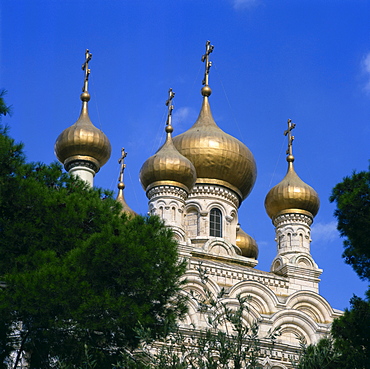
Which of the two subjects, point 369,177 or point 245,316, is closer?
point 369,177

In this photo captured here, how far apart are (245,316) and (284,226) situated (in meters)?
4.08

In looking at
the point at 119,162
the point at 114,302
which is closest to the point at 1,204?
the point at 114,302

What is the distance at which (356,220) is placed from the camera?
43.5ft

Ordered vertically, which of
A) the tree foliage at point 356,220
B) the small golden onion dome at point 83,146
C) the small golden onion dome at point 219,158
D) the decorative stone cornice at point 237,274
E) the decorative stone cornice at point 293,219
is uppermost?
the small golden onion dome at point 219,158

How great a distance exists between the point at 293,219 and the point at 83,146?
21.6 feet

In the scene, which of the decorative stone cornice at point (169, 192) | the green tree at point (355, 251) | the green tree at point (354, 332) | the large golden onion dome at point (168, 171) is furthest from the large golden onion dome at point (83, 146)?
the green tree at point (354, 332)

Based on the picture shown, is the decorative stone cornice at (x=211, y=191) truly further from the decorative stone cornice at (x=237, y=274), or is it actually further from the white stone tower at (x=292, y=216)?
the decorative stone cornice at (x=237, y=274)

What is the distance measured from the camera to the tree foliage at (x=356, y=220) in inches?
520

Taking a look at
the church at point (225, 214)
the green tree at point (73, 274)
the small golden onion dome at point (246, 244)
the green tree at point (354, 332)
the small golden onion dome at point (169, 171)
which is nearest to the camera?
the green tree at point (73, 274)

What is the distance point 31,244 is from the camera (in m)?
13.1

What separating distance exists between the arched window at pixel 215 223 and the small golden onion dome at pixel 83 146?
3.89 metres

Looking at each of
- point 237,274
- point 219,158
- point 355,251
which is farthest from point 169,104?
point 355,251

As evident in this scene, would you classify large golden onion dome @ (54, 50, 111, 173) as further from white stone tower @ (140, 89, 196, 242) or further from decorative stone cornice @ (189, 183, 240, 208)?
decorative stone cornice @ (189, 183, 240, 208)

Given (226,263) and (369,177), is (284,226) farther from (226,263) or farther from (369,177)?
(369,177)
